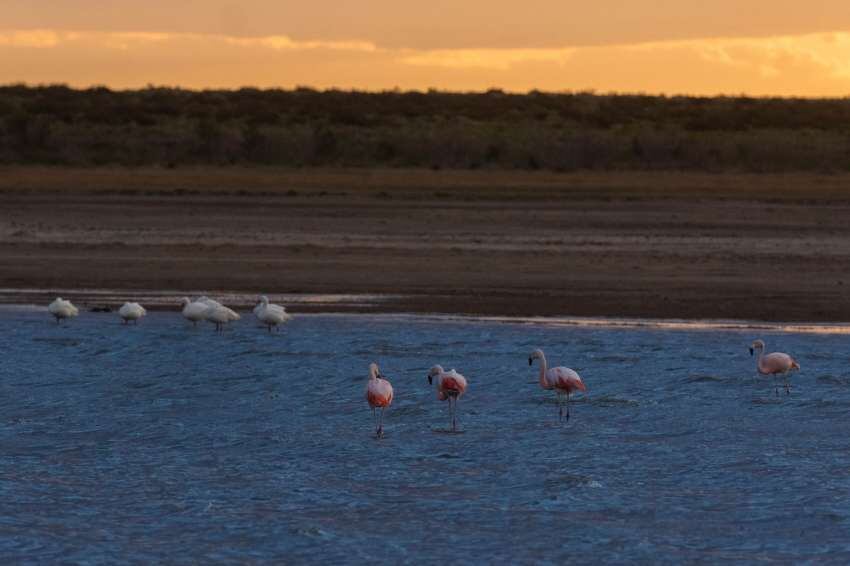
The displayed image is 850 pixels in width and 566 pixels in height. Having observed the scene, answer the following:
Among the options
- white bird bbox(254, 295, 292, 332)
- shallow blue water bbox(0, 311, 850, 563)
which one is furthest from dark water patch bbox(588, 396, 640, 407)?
white bird bbox(254, 295, 292, 332)

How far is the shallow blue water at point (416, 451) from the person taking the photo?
10023 mm

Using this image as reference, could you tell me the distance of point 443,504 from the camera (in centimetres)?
1084

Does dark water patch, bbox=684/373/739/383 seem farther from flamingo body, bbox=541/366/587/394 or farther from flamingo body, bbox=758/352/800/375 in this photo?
flamingo body, bbox=541/366/587/394

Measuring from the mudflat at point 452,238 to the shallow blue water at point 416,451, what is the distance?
142 inches

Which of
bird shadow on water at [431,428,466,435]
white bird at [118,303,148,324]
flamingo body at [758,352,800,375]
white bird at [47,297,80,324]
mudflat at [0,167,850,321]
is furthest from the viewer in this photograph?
mudflat at [0,167,850,321]

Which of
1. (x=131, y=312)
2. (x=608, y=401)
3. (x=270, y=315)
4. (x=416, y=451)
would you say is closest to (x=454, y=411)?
(x=608, y=401)

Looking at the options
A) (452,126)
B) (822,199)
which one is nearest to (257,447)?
(822,199)

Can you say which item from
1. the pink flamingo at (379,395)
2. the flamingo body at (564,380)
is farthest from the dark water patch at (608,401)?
the pink flamingo at (379,395)

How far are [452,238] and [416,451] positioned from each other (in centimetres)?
1612

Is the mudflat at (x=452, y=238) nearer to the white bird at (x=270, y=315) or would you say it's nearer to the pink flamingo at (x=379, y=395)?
the white bird at (x=270, y=315)

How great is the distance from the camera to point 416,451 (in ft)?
41.4

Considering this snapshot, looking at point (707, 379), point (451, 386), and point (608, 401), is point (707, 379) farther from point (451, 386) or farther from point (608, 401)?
point (451, 386)

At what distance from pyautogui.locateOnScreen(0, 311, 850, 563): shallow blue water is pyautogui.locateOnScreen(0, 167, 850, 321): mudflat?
3.61 metres

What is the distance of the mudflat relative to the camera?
22.3 m
